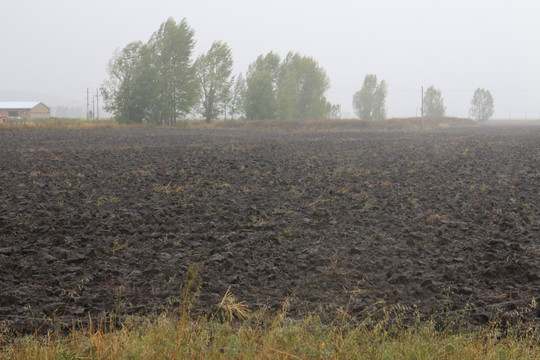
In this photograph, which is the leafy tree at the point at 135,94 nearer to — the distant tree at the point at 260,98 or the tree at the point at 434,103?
the distant tree at the point at 260,98

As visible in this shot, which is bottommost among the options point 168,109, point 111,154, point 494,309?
point 494,309

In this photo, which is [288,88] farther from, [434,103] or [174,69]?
[434,103]

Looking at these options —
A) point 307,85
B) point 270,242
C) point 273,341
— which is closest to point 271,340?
point 273,341

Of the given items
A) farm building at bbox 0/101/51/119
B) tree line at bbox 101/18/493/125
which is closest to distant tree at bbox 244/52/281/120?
tree line at bbox 101/18/493/125

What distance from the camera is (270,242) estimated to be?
7363 mm

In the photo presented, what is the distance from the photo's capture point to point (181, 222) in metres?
8.48

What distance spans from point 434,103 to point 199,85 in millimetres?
82274

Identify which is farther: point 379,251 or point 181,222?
point 181,222

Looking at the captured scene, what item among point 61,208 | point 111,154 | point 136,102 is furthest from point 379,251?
point 136,102

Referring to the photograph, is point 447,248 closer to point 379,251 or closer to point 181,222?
point 379,251

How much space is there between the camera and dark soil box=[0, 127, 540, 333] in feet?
17.0

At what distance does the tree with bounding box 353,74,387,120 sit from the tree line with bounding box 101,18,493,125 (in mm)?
14334

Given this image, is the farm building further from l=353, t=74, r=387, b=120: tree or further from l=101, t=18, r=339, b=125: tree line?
l=353, t=74, r=387, b=120: tree

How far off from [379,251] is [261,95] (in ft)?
219
